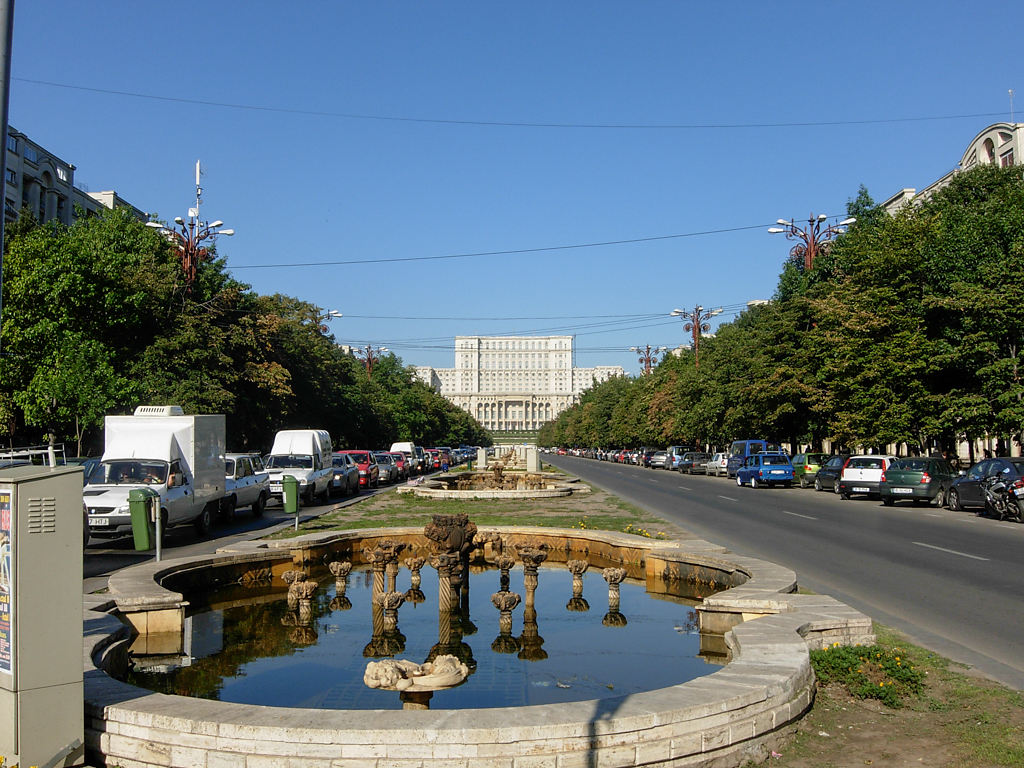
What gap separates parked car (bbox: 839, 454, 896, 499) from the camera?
30781 millimetres

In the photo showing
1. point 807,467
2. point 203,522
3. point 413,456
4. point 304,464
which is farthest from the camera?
point 413,456

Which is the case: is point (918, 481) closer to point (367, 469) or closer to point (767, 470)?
point (767, 470)

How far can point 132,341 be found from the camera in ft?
124

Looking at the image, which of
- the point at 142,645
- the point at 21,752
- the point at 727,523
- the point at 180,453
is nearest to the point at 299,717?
the point at 21,752

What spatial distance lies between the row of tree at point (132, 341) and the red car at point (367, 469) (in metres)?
5.27

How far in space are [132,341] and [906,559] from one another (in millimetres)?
32774

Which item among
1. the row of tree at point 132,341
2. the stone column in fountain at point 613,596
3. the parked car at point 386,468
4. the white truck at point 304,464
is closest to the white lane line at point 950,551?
the stone column in fountain at point 613,596

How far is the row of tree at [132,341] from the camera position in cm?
3022

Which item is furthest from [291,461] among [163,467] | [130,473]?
[130,473]

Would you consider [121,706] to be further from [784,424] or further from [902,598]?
[784,424]

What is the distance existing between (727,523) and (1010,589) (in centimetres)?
929

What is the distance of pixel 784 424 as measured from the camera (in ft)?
165

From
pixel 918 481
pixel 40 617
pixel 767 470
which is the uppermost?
pixel 40 617

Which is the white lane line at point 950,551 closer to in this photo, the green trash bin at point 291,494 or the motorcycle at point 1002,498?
the motorcycle at point 1002,498
